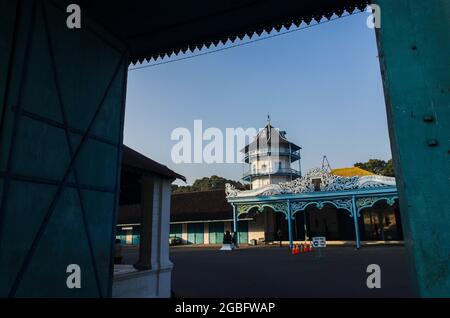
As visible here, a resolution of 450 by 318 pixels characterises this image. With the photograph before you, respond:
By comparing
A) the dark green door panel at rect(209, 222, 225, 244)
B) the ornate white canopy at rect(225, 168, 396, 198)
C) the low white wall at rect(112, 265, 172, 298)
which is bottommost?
the low white wall at rect(112, 265, 172, 298)

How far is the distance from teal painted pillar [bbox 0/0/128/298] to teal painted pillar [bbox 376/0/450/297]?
3.60 metres

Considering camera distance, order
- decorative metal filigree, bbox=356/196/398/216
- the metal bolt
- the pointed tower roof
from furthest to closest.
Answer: the pointed tower roof, decorative metal filigree, bbox=356/196/398/216, the metal bolt

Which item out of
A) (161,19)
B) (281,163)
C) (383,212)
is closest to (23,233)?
(161,19)

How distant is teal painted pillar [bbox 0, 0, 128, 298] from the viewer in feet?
11.0

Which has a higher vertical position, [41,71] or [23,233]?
[41,71]

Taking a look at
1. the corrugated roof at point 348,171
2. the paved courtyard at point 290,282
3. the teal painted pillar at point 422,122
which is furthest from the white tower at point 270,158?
the teal painted pillar at point 422,122

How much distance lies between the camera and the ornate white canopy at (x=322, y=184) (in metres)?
21.0

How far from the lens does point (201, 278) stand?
1040cm

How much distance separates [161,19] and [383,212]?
27.2m

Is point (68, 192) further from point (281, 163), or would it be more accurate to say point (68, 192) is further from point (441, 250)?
point (281, 163)

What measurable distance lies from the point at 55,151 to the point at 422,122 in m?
3.87

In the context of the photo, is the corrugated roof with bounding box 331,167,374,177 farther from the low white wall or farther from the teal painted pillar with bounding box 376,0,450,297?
the teal painted pillar with bounding box 376,0,450,297

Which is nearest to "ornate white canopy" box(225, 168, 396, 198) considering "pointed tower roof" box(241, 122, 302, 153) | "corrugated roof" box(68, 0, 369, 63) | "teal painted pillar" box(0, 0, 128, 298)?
"pointed tower roof" box(241, 122, 302, 153)
